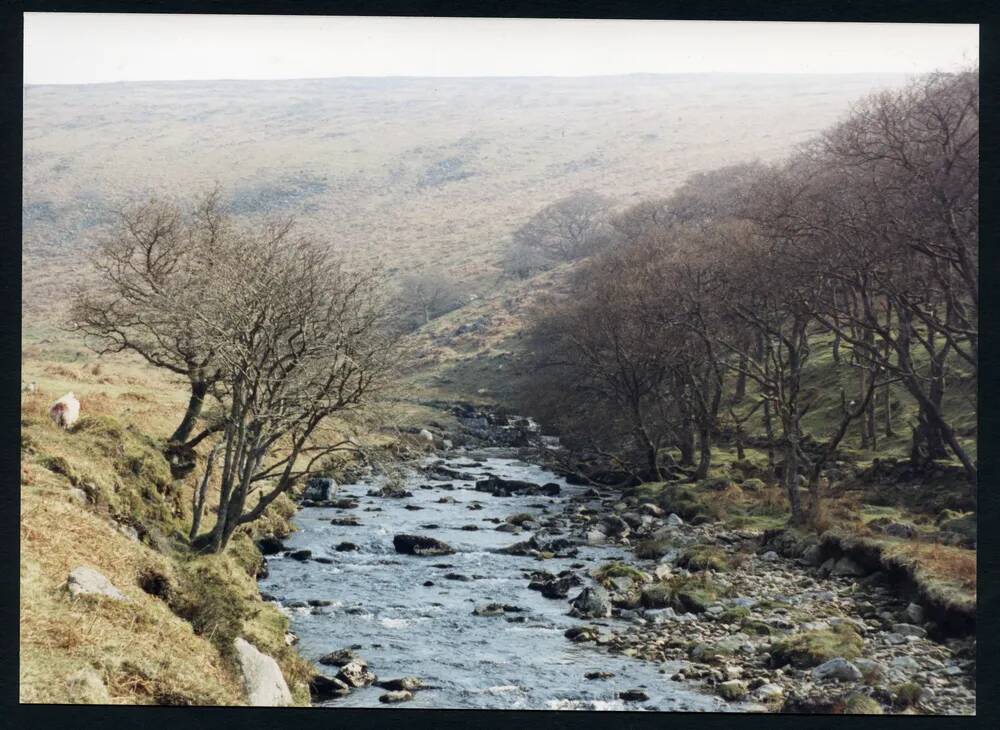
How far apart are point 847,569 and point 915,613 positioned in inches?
142

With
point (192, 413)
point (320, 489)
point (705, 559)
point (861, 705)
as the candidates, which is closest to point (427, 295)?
point (320, 489)

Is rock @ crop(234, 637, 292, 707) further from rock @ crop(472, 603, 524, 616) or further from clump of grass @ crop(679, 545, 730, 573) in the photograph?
clump of grass @ crop(679, 545, 730, 573)

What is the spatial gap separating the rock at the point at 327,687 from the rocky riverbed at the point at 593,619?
0.08 ft

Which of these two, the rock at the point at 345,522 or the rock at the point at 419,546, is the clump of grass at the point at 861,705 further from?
the rock at the point at 345,522

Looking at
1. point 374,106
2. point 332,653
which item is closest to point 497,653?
point 332,653

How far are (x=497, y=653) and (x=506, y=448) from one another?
75.5 feet

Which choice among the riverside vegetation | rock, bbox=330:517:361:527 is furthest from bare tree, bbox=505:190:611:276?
rock, bbox=330:517:361:527

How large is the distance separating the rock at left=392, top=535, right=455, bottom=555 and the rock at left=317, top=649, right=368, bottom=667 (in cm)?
752

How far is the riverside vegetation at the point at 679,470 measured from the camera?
13836mm

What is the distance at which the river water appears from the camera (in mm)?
14461

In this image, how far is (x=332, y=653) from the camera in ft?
52.2

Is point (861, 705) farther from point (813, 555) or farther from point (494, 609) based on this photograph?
point (813, 555)

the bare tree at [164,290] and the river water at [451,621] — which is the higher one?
the bare tree at [164,290]

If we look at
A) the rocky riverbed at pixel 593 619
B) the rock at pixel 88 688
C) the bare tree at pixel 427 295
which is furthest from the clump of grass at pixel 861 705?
the bare tree at pixel 427 295
